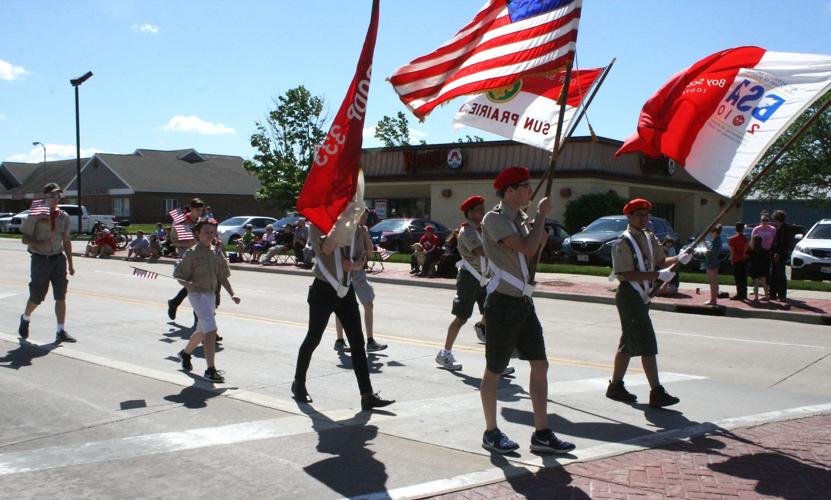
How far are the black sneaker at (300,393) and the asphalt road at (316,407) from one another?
0.15 meters

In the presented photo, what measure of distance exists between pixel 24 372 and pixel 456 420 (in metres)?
4.57

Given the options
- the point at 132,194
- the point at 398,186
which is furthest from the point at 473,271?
the point at 132,194

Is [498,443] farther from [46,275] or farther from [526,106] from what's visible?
[46,275]

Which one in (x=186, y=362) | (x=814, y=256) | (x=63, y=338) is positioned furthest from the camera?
(x=814, y=256)

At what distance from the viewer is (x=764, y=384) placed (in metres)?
7.91

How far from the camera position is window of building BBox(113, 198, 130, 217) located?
61906 millimetres

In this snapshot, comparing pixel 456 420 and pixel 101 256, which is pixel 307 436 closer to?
pixel 456 420

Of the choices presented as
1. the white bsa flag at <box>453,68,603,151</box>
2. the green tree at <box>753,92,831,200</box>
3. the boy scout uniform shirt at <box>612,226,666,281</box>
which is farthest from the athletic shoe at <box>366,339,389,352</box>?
the green tree at <box>753,92,831,200</box>

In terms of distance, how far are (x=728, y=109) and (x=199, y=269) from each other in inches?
202

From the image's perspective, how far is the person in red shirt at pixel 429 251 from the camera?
20859 mm

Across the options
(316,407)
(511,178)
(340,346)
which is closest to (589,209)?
(340,346)

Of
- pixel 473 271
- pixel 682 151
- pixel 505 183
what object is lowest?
pixel 473 271

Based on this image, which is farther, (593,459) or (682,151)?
(682,151)

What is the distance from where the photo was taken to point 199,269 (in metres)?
7.68
